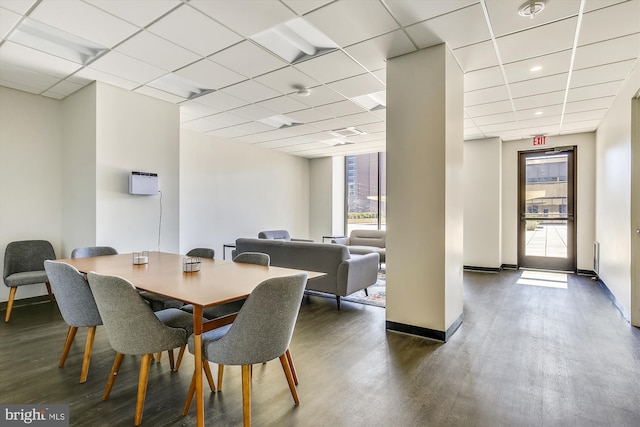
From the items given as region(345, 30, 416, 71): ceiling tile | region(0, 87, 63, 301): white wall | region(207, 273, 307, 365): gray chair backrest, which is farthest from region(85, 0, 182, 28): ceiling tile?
region(0, 87, 63, 301): white wall

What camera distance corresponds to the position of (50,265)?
2340mm

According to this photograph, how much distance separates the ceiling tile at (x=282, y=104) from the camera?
450 cm

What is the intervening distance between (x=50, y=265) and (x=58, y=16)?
198 cm

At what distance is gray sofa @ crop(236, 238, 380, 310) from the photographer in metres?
4.16

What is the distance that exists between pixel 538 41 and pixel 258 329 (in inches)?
132

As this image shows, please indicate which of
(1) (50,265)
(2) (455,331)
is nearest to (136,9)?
(1) (50,265)

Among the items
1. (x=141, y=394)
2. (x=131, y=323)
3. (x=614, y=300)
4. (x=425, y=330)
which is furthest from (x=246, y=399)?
(x=614, y=300)

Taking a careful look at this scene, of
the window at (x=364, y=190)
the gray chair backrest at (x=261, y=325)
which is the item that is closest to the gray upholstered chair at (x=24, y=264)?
the gray chair backrest at (x=261, y=325)

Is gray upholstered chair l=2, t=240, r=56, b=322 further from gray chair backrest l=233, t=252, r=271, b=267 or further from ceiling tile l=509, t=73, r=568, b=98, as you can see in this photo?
ceiling tile l=509, t=73, r=568, b=98

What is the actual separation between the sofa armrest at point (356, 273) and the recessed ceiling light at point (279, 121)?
2.73m

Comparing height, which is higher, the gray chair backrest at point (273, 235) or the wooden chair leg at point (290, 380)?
the gray chair backrest at point (273, 235)

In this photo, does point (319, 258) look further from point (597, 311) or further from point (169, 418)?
point (597, 311)

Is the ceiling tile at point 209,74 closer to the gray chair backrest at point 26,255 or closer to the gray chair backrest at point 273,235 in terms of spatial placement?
the gray chair backrest at point 26,255

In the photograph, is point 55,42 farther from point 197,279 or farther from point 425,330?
point 425,330
